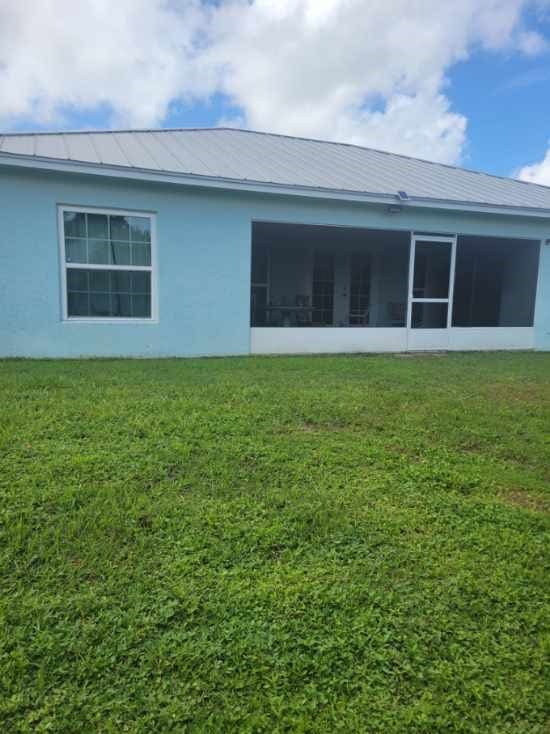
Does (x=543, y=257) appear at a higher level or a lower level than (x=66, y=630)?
higher

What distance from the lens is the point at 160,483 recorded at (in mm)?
3092

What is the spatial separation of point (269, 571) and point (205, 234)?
703 cm

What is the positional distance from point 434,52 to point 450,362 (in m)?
10.2

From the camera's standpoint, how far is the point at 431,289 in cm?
1066

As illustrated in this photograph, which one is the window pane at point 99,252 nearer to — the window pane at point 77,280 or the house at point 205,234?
the house at point 205,234

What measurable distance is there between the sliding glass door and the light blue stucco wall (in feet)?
2.59

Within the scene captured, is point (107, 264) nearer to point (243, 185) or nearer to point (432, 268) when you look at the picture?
point (243, 185)

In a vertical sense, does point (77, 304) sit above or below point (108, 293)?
below

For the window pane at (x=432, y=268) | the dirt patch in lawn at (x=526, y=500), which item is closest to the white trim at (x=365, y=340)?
the window pane at (x=432, y=268)

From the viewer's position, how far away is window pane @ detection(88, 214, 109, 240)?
775cm

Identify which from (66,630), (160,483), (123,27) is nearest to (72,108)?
(123,27)

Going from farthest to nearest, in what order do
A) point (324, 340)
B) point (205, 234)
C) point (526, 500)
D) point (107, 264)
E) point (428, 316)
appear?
point (428, 316) < point (324, 340) < point (205, 234) < point (107, 264) < point (526, 500)

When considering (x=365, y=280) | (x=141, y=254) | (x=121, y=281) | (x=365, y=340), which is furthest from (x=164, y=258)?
(x=365, y=280)

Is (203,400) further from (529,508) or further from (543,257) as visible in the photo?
(543,257)
